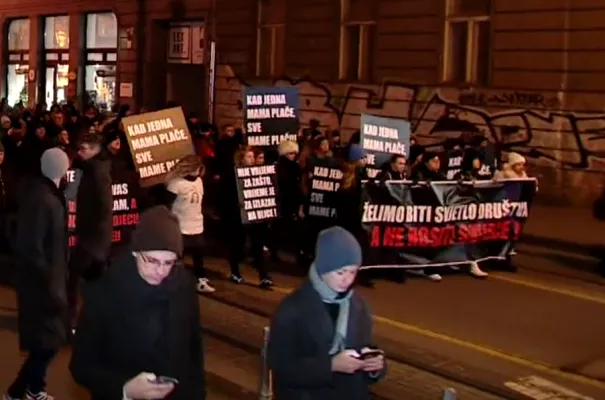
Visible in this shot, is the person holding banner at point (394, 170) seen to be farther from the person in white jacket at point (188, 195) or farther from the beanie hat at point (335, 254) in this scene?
the beanie hat at point (335, 254)

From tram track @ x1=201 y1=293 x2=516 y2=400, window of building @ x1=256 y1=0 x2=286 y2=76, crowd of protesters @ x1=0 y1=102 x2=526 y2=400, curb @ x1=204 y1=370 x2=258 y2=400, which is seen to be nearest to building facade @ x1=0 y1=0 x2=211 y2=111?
window of building @ x1=256 y1=0 x2=286 y2=76

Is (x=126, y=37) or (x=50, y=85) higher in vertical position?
(x=126, y=37)

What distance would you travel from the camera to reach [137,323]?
3.94m

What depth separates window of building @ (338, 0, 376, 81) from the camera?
24891mm

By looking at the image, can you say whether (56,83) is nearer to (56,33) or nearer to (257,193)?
(56,33)

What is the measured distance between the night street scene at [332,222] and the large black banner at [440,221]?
0.08 ft

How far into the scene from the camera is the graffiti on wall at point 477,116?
19547 mm

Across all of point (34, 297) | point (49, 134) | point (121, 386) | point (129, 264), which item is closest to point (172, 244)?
point (129, 264)

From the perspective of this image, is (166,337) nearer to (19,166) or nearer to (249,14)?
(19,166)

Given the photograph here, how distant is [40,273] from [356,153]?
248 inches

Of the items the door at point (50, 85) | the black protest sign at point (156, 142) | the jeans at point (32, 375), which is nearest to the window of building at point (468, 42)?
the black protest sign at point (156, 142)

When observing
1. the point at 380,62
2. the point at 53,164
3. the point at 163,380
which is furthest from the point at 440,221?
the point at 380,62

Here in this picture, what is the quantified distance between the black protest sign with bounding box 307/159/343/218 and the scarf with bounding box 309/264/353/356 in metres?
8.38

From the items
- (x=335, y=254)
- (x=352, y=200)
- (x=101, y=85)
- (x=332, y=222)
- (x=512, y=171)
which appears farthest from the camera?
(x=101, y=85)
